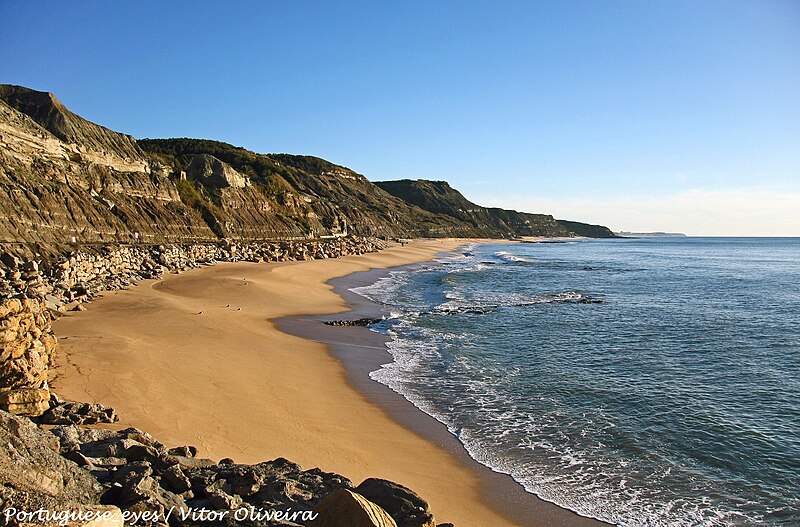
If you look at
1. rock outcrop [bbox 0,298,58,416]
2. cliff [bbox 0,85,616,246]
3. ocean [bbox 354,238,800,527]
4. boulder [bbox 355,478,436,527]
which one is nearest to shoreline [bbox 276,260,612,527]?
ocean [bbox 354,238,800,527]

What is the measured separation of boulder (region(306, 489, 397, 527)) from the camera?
459cm

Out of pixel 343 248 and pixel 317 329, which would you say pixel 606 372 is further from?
pixel 343 248

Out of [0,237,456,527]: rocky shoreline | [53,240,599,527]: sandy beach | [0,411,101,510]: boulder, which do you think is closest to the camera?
[0,411,101,510]: boulder

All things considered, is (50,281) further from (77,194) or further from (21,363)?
(77,194)

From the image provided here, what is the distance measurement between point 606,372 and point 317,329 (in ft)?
37.0

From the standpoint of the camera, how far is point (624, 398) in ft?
40.3

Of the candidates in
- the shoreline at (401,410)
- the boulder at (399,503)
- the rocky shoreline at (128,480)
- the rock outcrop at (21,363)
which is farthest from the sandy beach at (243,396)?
the boulder at (399,503)

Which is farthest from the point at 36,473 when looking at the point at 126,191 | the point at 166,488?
the point at 126,191

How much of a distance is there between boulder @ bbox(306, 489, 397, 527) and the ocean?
441 cm

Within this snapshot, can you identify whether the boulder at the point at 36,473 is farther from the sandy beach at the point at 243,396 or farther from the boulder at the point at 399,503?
the sandy beach at the point at 243,396

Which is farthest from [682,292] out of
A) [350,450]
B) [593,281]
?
[350,450]

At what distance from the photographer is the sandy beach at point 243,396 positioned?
27.3 ft

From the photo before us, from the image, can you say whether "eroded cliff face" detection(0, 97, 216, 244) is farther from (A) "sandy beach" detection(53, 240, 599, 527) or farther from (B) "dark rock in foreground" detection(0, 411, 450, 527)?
(B) "dark rock in foreground" detection(0, 411, 450, 527)

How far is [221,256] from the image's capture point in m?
39.8
